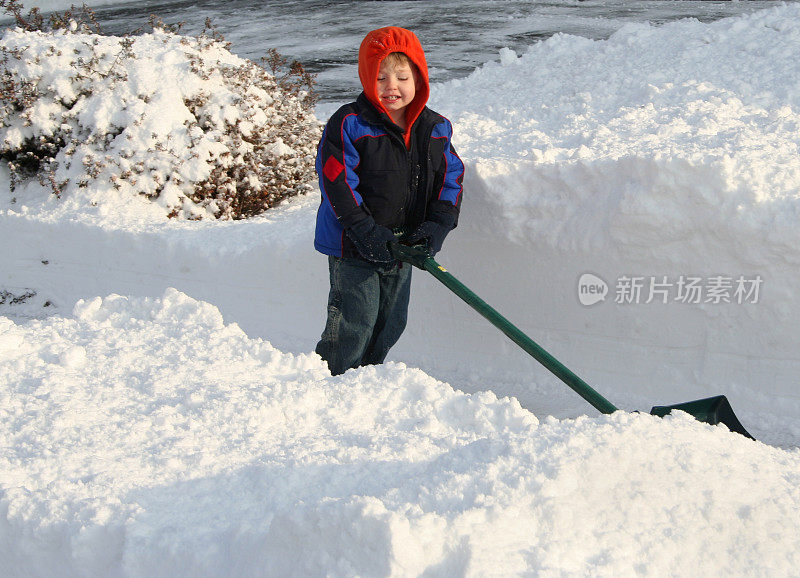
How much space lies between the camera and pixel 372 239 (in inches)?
122

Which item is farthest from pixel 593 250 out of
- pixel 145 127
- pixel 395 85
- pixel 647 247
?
pixel 145 127

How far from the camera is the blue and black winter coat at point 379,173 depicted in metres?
3.11

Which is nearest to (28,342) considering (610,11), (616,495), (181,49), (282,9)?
(616,495)

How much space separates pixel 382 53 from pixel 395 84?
0.13 meters

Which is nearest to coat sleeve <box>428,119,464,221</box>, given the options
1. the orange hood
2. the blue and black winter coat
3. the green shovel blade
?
the blue and black winter coat

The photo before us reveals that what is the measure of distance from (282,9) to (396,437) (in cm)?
1311

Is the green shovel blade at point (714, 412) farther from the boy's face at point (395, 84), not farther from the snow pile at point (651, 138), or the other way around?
the boy's face at point (395, 84)

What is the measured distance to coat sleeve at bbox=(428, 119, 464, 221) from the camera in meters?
3.33

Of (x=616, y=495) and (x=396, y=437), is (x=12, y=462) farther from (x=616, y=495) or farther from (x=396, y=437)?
(x=616, y=495)

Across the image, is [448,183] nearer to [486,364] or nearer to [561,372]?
[561,372]

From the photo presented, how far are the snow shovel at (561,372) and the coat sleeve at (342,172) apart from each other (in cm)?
21

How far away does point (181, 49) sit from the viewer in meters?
Answer: 5.75

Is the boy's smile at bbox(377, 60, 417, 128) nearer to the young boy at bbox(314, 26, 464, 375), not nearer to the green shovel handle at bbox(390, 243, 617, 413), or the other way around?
the young boy at bbox(314, 26, 464, 375)

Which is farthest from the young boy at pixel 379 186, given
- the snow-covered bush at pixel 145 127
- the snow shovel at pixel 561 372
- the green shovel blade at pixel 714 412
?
the snow-covered bush at pixel 145 127
